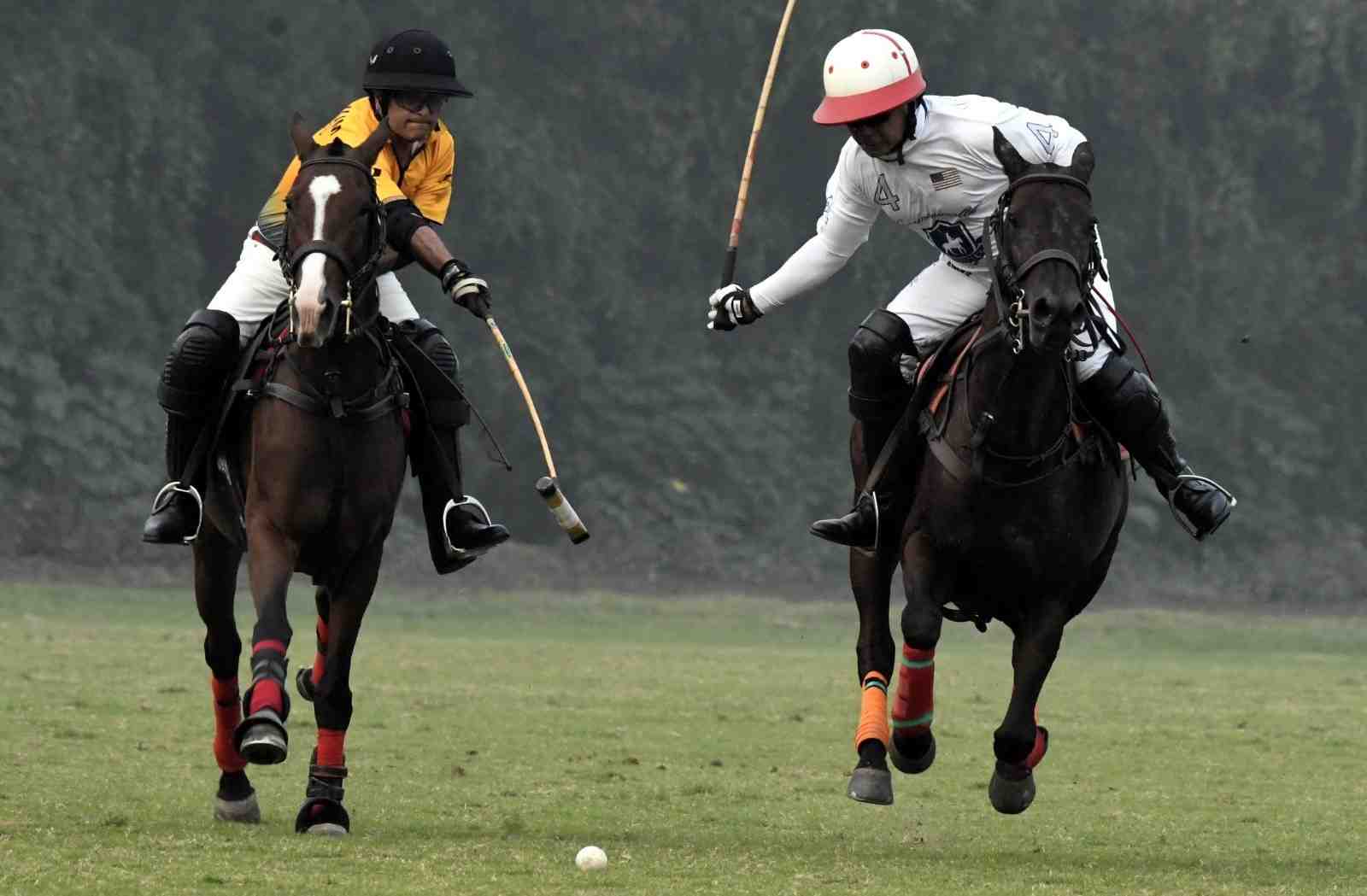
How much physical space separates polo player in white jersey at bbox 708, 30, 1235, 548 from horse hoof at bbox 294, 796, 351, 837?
6.91 feet

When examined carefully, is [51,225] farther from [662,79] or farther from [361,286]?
[361,286]

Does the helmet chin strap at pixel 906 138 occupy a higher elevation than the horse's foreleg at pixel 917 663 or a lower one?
higher

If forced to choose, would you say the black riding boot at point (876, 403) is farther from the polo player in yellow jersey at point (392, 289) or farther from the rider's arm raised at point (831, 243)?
the polo player in yellow jersey at point (392, 289)

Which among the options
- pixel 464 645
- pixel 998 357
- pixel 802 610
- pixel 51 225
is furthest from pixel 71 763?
pixel 51 225

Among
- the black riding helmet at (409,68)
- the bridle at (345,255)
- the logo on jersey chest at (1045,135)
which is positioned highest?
the black riding helmet at (409,68)

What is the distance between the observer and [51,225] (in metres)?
35.8

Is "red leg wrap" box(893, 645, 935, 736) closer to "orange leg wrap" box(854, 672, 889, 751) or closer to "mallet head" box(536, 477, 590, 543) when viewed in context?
"orange leg wrap" box(854, 672, 889, 751)

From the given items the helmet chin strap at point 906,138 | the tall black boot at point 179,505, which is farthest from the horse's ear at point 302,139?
the helmet chin strap at point 906,138

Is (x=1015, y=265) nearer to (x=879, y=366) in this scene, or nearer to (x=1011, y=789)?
(x=879, y=366)

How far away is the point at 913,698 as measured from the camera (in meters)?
9.72

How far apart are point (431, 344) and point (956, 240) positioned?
6.95 ft

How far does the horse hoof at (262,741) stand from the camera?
8719mm

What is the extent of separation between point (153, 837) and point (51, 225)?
91.7 ft

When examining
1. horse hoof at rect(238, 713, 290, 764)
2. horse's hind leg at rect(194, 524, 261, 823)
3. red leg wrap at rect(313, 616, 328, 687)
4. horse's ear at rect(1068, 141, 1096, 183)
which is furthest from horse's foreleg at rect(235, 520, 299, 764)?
horse's ear at rect(1068, 141, 1096, 183)
